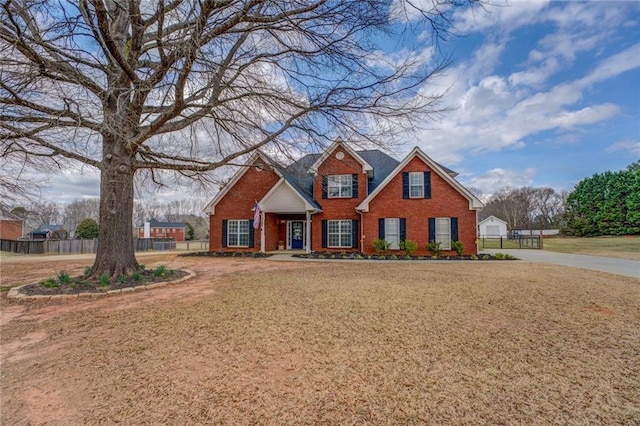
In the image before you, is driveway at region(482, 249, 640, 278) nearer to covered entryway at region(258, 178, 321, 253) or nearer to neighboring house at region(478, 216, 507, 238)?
covered entryway at region(258, 178, 321, 253)

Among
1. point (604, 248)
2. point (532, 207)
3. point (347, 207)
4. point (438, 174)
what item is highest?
point (532, 207)

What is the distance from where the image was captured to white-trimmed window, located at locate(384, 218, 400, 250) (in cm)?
1645

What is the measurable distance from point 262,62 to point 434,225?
12.5m

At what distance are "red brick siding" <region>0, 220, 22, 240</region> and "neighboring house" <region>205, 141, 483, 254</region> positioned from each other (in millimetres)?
35512

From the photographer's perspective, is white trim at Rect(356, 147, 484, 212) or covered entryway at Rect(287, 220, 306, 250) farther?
covered entryway at Rect(287, 220, 306, 250)

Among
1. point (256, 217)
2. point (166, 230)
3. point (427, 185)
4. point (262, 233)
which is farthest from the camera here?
point (166, 230)

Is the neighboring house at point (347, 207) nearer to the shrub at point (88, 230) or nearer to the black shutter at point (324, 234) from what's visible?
the black shutter at point (324, 234)

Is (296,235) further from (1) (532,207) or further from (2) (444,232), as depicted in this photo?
(1) (532,207)

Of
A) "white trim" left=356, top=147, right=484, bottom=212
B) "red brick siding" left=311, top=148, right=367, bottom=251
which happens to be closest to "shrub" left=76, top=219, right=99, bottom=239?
"red brick siding" left=311, top=148, right=367, bottom=251

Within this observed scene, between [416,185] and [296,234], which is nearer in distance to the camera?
[416,185]

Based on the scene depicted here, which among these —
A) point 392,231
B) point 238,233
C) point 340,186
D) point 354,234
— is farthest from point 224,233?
point 392,231

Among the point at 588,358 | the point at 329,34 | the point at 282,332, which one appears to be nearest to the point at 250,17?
the point at 329,34

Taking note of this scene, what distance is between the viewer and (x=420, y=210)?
53.3 feet

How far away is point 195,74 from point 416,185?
1280 cm
